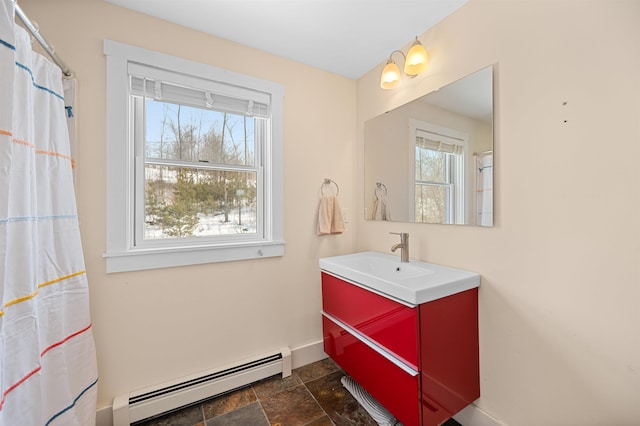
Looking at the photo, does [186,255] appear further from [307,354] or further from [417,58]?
[417,58]

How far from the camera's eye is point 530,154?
115 centimetres

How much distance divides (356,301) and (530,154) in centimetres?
110

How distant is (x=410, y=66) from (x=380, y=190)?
816 millimetres

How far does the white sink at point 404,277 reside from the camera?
1150 mm

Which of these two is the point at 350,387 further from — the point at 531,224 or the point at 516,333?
the point at 531,224

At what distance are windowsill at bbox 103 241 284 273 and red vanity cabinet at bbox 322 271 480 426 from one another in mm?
646

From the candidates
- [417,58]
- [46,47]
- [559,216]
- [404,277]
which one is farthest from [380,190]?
[46,47]

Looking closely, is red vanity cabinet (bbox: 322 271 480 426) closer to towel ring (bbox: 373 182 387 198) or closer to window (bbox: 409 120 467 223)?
window (bbox: 409 120 467 223)

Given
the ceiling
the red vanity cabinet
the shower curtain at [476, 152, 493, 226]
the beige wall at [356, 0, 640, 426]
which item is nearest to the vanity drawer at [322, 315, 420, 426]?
the red vanity cabinet

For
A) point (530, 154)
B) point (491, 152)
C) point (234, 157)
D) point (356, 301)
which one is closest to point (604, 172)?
point (530, 154)

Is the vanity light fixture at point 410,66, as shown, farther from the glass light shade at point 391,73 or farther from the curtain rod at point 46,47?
the curtain rod at point 46,47

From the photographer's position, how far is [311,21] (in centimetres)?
151

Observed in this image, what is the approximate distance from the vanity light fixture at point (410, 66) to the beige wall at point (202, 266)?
511mm

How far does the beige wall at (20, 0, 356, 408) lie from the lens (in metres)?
1.34
